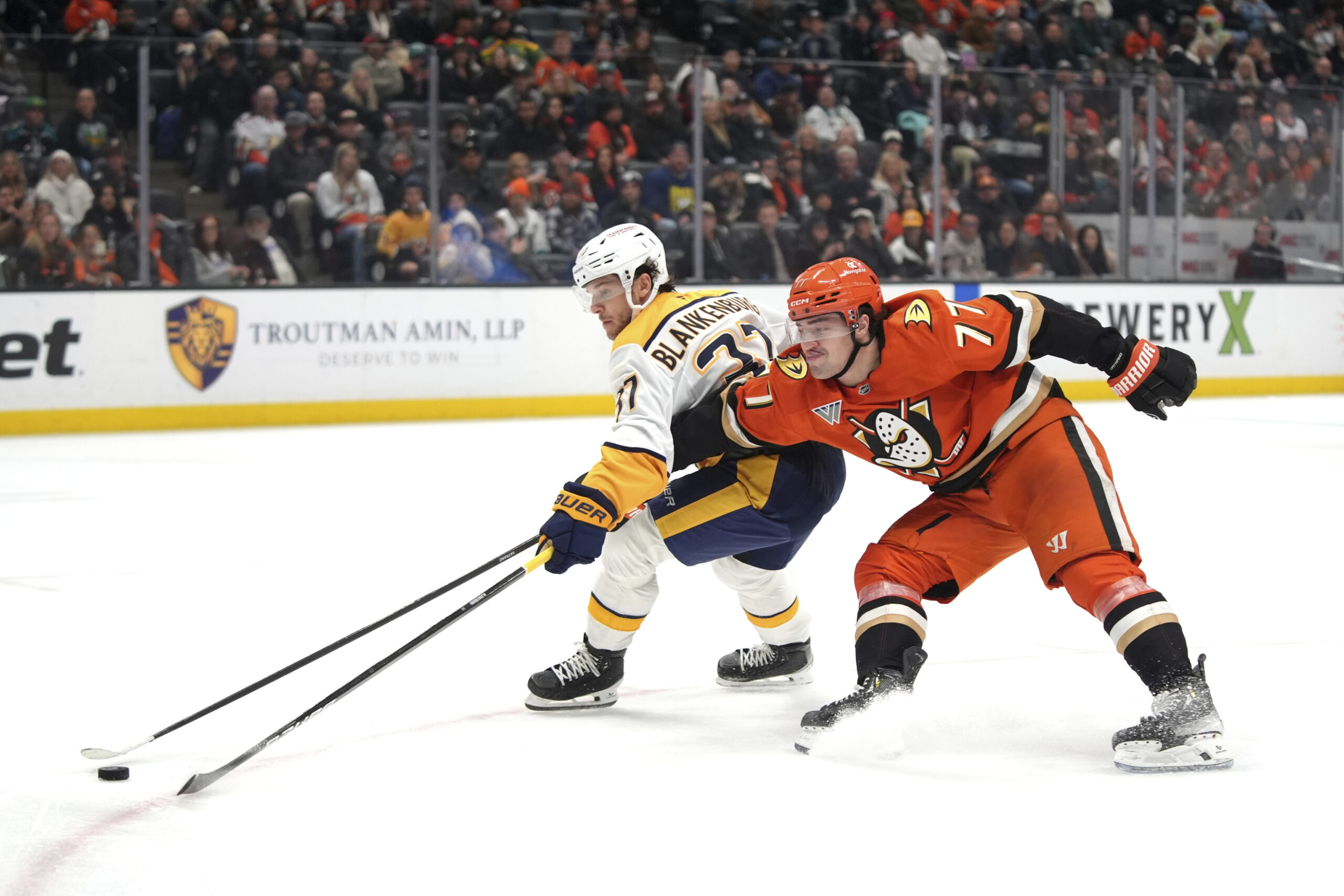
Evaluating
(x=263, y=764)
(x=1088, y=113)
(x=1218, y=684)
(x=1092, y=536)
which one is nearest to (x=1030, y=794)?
(x=1092, y=536)

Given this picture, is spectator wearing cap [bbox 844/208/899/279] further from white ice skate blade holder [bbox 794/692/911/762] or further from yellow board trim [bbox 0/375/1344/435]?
white ice skate blade holder [bbox 794/692/911/762]

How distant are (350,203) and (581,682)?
740 centimetres

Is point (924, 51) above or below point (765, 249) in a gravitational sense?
above

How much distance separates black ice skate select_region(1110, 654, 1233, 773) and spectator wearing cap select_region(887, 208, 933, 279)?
8.88m

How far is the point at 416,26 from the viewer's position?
11.5 m

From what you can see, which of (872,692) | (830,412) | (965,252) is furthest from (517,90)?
(872,692)

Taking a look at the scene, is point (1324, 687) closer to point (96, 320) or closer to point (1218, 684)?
point (1218, 684)

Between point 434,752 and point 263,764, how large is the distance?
318mm

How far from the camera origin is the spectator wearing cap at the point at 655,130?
10.8 meters

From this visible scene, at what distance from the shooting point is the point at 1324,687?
3.23m

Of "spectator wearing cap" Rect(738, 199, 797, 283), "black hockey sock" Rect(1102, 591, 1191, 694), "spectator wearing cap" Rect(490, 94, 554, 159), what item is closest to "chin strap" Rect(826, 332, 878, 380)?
"black hockey sock" Rect(1102, 591, 1191, 694)

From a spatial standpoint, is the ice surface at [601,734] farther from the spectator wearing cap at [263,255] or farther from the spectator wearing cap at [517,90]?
the spectator wearing cap at [517,90]

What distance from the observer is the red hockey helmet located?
2.79 metres

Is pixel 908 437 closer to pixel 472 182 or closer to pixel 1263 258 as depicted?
pixel 472 182
